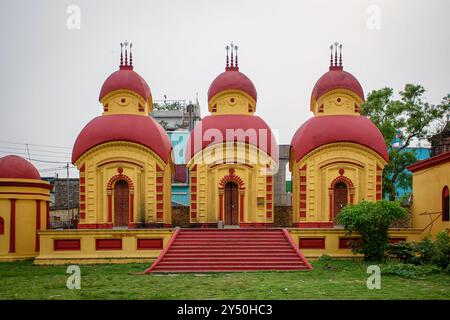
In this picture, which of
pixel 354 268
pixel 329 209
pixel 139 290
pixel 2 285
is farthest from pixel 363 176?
pixel 2 285

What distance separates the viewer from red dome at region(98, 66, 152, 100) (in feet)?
85.3

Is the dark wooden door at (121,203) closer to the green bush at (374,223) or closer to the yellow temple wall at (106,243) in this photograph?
the yellow temple wall at (106,243)

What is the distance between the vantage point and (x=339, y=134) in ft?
82.3

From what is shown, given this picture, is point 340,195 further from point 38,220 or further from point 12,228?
point 12,228

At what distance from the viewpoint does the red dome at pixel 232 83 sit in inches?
1051

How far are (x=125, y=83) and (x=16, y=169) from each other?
5660 mm

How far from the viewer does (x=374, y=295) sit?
1394 cm

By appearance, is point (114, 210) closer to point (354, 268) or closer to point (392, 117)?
point (354, 268)

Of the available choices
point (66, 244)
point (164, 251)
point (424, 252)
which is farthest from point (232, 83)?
point (424, 252)

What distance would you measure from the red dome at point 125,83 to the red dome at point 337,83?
749 centimetres

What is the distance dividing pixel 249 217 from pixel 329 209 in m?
3.29

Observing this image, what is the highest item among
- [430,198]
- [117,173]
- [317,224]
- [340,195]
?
[117,173]

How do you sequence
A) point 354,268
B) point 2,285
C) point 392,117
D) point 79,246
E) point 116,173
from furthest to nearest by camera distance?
point 392,117 < point 116,173 < point 79,246 < point 354,268 < point 2,285

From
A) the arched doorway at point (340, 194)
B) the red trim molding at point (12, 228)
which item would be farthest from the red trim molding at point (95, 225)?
the arched doorway at point (340, 194)
